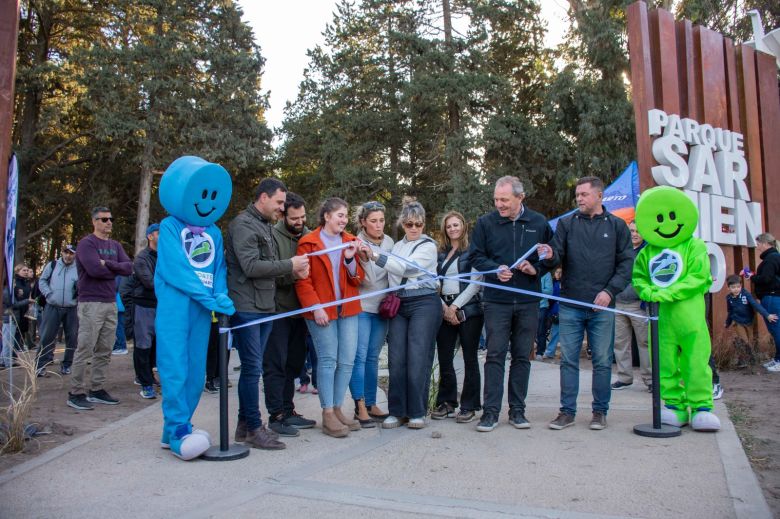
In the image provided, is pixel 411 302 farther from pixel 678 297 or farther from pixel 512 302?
pixel 678 297

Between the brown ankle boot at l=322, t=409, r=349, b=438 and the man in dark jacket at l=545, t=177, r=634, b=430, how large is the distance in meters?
1.74

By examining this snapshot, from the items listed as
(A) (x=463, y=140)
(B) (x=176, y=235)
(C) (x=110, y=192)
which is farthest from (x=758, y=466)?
(C) (x=110, y=192)

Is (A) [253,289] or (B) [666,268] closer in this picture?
(A) [253,289]

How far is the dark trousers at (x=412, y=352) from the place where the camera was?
5613 millimetres

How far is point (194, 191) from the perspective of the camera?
15.4ft

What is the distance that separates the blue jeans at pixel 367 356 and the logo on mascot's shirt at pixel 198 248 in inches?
57.0

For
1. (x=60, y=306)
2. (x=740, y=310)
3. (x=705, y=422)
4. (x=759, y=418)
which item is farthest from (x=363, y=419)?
(x=740, y=310)

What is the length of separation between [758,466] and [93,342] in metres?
5.96

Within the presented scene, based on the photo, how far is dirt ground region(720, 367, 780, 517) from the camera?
419cm

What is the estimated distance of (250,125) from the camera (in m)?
23.1

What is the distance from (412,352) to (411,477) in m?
1.54

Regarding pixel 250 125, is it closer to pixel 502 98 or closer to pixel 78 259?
pixel 502 98

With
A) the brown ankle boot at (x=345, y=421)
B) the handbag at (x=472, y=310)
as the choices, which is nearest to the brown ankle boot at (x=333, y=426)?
the brown ankle boot at (x=345, y=421)

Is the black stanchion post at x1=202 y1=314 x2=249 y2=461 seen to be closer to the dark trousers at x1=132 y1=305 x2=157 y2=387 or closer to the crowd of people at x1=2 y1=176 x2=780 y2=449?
the crowd of people at x1=2 y1=176 x2=780 y2=449
